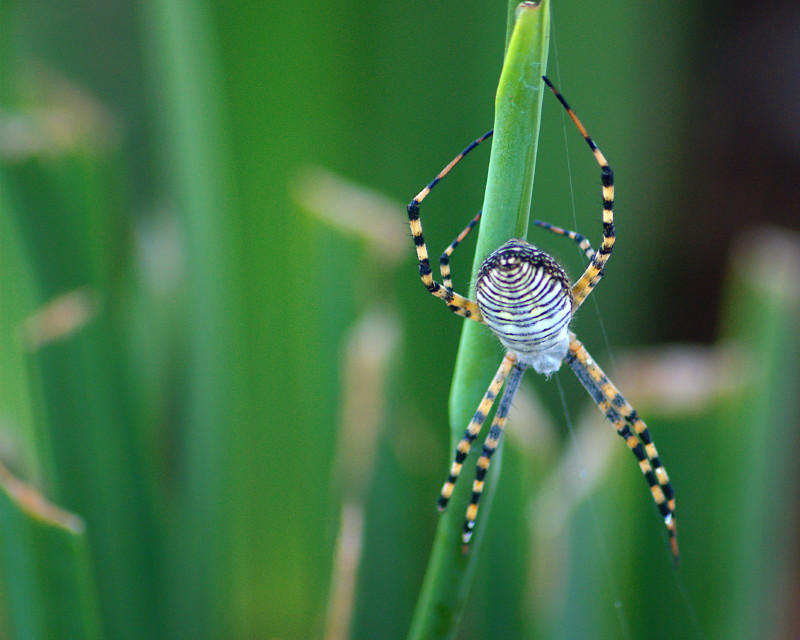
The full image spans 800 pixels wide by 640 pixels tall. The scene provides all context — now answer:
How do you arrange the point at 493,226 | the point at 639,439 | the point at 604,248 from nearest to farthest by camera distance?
the point at 493,226 < the point at 604,248 < the point at 639,439

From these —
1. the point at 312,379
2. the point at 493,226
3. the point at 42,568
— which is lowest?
the point at 42,568

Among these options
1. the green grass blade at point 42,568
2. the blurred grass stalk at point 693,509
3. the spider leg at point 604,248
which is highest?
the spider leg at point 604,248

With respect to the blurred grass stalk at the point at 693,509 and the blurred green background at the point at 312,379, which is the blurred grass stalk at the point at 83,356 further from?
the blurred grass stalk at the point at 693,509

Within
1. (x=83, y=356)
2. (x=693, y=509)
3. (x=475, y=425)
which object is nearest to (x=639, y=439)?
(x=693, y=509)

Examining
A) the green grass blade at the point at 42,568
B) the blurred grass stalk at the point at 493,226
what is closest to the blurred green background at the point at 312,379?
the green grass blade at the point at 42,568

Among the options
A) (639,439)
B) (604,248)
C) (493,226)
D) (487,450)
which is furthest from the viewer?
(639,439)

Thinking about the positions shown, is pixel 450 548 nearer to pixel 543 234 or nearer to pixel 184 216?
pixel 184 216

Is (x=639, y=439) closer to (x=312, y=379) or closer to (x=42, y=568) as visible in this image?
(x=312, y=379)
